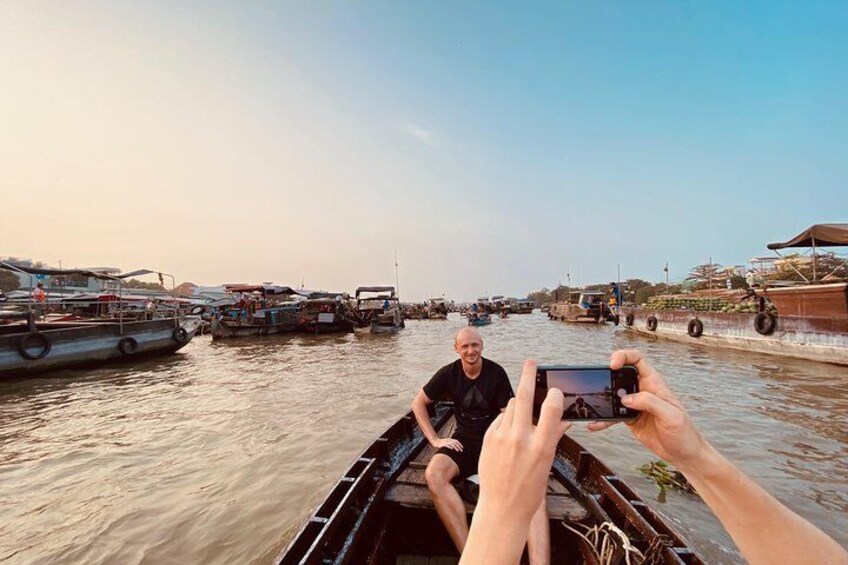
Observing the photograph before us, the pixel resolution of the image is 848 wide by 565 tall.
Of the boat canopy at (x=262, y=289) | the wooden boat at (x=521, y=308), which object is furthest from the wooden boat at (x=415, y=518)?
the wooden boat at (x=521, y=308)

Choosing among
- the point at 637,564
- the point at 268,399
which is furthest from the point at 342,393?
the point at 637,564

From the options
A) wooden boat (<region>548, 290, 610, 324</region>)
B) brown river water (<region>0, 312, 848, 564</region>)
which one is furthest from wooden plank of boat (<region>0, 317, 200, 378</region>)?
wooden boat (<region>548, 290, 610, 324</region>)

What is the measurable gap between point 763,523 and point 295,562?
2.36 m

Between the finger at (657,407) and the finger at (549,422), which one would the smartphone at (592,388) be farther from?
the finger at (549,422)

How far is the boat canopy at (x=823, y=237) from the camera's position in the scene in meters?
13.0

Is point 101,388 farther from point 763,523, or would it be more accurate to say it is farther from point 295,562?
point 763,523

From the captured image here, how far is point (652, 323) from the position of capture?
77.1ft

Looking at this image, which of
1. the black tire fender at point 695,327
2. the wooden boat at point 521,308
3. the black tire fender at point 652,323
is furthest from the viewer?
the wooden boat at point 521,308

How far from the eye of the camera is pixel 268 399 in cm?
1008

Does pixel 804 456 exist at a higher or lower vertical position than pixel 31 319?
lower

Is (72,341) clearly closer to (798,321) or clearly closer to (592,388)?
(592,388)

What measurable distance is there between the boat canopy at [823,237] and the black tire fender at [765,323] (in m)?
2.66

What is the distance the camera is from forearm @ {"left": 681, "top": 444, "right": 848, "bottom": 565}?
0.86 m

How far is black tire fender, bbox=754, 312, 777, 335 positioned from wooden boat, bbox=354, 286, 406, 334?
20.4 m
